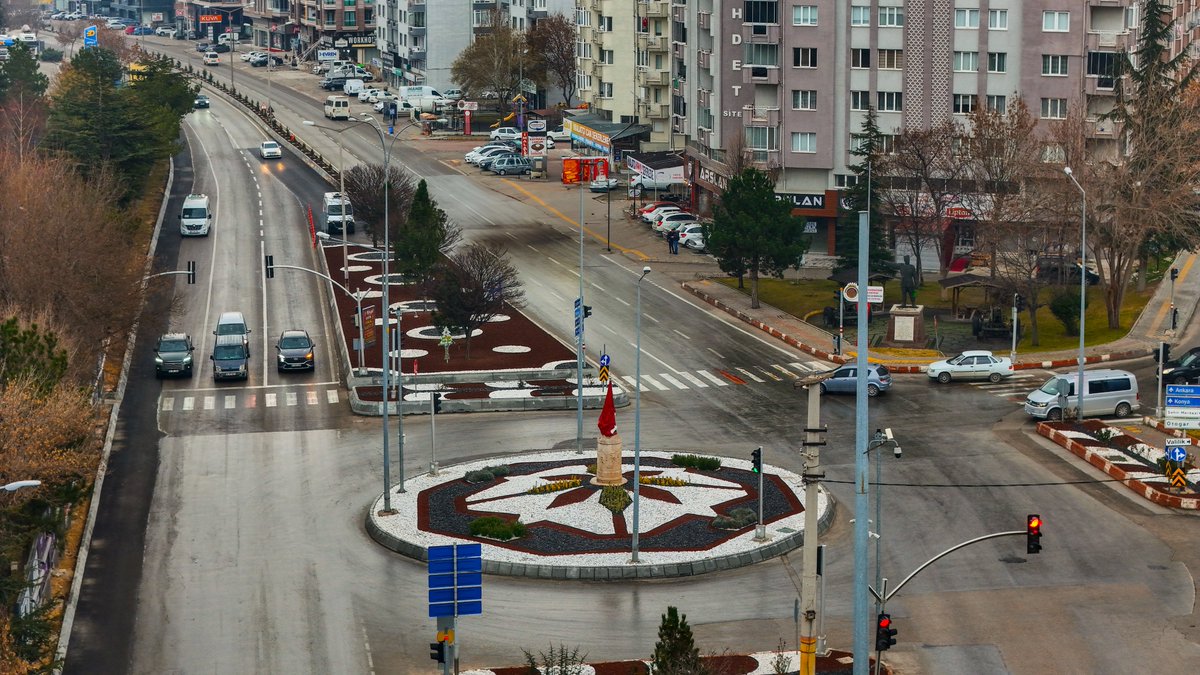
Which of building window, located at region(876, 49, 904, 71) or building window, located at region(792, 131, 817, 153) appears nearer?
building window, located at region(876, 49, 904, 71)

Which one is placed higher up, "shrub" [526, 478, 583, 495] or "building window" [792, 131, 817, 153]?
"building window" [792, 131, 817, 153]

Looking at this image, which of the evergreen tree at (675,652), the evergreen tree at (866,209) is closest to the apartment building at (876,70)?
the evergreen tree at (866,209)

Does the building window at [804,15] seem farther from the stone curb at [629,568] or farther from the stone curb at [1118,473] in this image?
the stone curb at [629,568]

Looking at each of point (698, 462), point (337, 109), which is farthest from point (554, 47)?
point (698, 462)

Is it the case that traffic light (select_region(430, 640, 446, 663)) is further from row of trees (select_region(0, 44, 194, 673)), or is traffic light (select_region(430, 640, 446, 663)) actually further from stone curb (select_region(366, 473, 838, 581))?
stone curb (select_region(366, 473, 838, 581))

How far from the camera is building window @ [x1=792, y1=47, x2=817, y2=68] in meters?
102

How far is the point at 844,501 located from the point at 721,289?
3717 centimetres

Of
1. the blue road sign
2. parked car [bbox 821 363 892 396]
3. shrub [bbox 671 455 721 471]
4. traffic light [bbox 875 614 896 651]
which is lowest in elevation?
shrub [bbox 671 455 721 471]

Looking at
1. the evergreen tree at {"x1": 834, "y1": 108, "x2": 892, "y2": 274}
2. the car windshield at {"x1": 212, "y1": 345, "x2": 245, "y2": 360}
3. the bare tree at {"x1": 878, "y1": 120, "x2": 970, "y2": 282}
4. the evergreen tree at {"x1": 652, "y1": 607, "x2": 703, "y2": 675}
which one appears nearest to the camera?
the evergreen tree at {"x1": 652, "y1": 607, "x2": 703, "y2": 675}

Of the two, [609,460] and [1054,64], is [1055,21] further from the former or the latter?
[609,460]

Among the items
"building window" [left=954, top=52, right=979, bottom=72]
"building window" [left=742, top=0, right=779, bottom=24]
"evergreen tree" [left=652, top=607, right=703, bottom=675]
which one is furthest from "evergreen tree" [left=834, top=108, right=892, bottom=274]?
"evergreen tree" [left=652, top=607, right=703, bottom=675]

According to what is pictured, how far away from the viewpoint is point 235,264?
101 m

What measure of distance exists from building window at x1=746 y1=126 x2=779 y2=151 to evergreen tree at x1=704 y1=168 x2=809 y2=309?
14096 mm

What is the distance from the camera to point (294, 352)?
78188 mm
